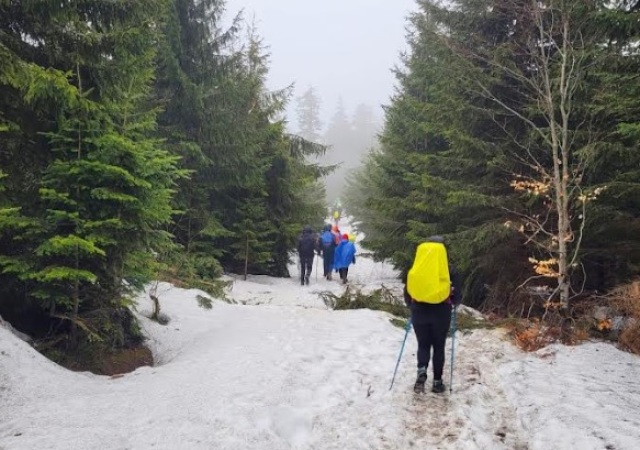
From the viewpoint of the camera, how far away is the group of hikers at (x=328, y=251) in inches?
712

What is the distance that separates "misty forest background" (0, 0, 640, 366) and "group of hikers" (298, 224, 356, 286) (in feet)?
4.58

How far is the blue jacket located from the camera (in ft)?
61.4

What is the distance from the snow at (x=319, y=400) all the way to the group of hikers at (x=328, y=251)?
989cm

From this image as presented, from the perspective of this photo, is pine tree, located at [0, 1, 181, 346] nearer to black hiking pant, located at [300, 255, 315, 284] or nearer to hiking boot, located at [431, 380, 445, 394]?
hiking boot, located at [431, 380, 445, 394]

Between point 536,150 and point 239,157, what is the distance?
1057cm

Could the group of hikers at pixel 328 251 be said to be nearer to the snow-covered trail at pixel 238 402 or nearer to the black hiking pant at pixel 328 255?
the black hiking pant at pixel 328 255

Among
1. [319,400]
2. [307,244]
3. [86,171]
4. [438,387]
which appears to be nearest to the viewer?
[319,400]

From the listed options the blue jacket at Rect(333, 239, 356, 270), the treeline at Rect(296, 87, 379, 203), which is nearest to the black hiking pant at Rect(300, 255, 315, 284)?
the blue jacket at Rect(333, 239, 356, 270)

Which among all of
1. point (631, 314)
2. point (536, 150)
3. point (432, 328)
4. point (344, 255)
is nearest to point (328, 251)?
point (344, 255)

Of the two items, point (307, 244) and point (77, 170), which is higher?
point (77, 170)

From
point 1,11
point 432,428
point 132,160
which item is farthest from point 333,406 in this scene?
point 1,11

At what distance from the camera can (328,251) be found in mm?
19953

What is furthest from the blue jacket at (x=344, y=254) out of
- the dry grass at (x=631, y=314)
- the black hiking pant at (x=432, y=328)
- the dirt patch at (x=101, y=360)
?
the black hiking pant at (x=432, y=328)

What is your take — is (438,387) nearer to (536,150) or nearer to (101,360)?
(101,360)
